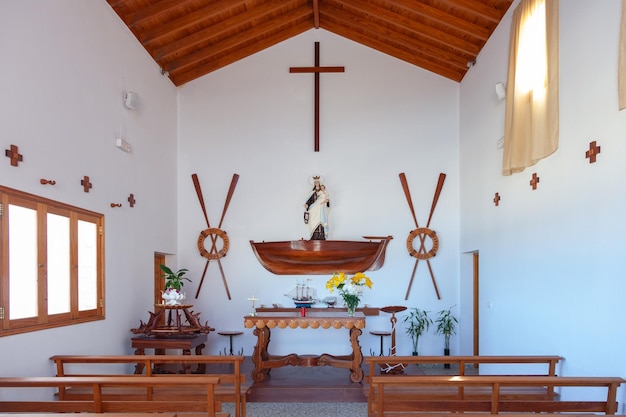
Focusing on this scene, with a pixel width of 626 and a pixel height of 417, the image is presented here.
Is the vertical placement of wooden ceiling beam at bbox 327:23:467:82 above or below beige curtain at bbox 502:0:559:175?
above

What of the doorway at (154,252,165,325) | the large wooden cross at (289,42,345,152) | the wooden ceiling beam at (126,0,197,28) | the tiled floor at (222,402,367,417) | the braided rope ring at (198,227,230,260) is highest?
the wooden ceiling beam at (126,0,197,28)

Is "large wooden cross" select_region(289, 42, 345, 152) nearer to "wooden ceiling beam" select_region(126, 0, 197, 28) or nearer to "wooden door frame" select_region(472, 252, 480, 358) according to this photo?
"wooden ceiling beam" select_region(126, 0, 197, 28)

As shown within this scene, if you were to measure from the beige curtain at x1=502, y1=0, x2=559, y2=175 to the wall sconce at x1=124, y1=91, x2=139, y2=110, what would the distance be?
13.9ft

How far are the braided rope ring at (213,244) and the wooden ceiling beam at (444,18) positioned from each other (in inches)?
163

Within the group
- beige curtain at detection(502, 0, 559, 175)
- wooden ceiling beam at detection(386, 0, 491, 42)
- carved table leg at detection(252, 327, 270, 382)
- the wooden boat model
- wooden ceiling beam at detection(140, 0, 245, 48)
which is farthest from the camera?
the wooden boat model

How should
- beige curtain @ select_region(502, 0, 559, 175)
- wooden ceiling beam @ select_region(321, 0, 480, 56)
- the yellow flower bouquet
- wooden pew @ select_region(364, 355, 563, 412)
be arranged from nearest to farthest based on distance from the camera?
wooden pew @ select_region(364, 355, 563, 412)
beige curtain @ select_region(502, 0, 559, 175)
the yellow flower bouquet
wooden ceiling beam @ select_region(321, 0, 480, 56)

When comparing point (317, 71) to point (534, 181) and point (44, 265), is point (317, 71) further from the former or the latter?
point (44, 265)

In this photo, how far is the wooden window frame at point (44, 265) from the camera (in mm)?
3926

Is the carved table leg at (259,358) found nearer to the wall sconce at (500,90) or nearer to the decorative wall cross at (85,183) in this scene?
the decorative wall cross at (85,183)

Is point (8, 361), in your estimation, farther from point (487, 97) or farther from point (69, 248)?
point (487, 97)

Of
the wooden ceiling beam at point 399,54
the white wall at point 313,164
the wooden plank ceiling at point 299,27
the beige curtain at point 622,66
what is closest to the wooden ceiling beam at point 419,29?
the wooden plank ceiling at point 299,27

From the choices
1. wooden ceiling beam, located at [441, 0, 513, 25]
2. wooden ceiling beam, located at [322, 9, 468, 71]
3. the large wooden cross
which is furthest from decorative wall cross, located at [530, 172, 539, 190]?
the large wooden cross

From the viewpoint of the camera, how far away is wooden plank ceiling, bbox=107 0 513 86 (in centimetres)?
641

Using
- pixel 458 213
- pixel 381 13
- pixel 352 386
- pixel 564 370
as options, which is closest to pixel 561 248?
pixel 564 370
